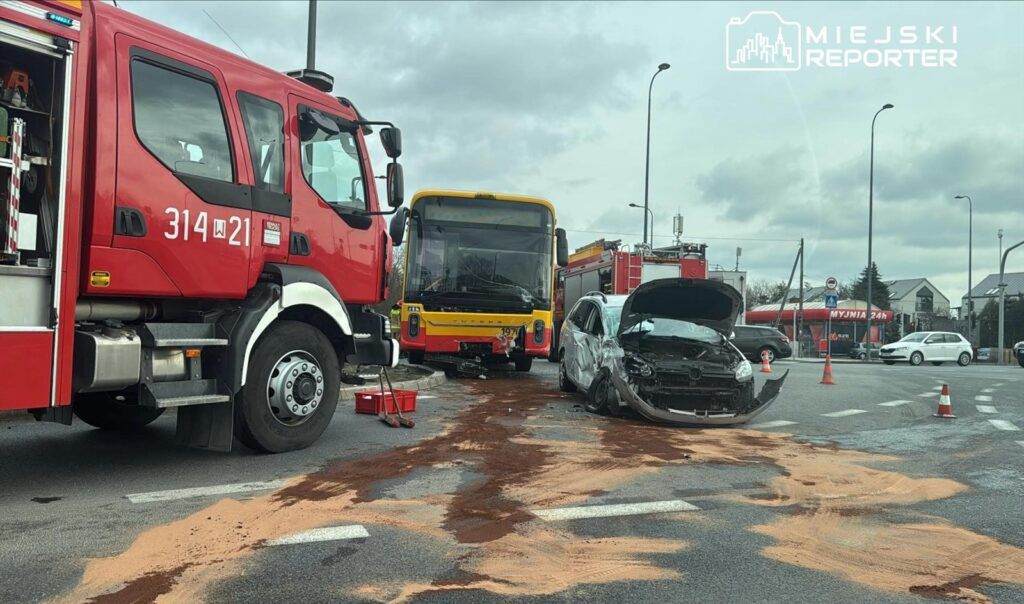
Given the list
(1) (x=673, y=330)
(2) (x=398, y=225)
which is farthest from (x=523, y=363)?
(2) (x=398, y=225)

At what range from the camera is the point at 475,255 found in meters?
13.3

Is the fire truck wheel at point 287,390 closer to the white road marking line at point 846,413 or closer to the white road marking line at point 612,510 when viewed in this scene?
the white road marking line at point 612,510

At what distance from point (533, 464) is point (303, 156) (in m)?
3.24

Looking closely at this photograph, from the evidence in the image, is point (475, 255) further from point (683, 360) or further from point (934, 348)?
point (934, 348)

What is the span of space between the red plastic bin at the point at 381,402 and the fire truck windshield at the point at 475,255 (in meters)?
4.13

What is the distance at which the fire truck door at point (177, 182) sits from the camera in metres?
4.99

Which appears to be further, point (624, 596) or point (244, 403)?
point (244, 403)

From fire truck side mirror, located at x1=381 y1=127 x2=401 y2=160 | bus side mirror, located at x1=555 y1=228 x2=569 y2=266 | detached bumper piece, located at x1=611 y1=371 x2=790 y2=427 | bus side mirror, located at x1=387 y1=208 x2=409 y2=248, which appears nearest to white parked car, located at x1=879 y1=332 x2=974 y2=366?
bus side mirror, located at x1=555 y1=228 x2=569 y2=266

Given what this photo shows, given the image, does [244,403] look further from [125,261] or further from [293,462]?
[125,261]

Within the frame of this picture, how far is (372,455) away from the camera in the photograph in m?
6.50

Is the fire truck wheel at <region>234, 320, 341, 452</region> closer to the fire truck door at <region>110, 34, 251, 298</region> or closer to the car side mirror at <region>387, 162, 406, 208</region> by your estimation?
the fire truck door at <region>110, 34, 251, 298</region>

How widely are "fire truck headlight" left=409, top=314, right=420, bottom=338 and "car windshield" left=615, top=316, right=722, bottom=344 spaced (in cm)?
429

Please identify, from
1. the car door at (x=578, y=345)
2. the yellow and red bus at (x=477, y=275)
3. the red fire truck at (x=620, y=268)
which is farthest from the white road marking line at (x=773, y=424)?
the red fire truck at (x=620, y=268)

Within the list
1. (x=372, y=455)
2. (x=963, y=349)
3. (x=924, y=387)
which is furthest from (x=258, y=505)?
(x=963, y=349)
